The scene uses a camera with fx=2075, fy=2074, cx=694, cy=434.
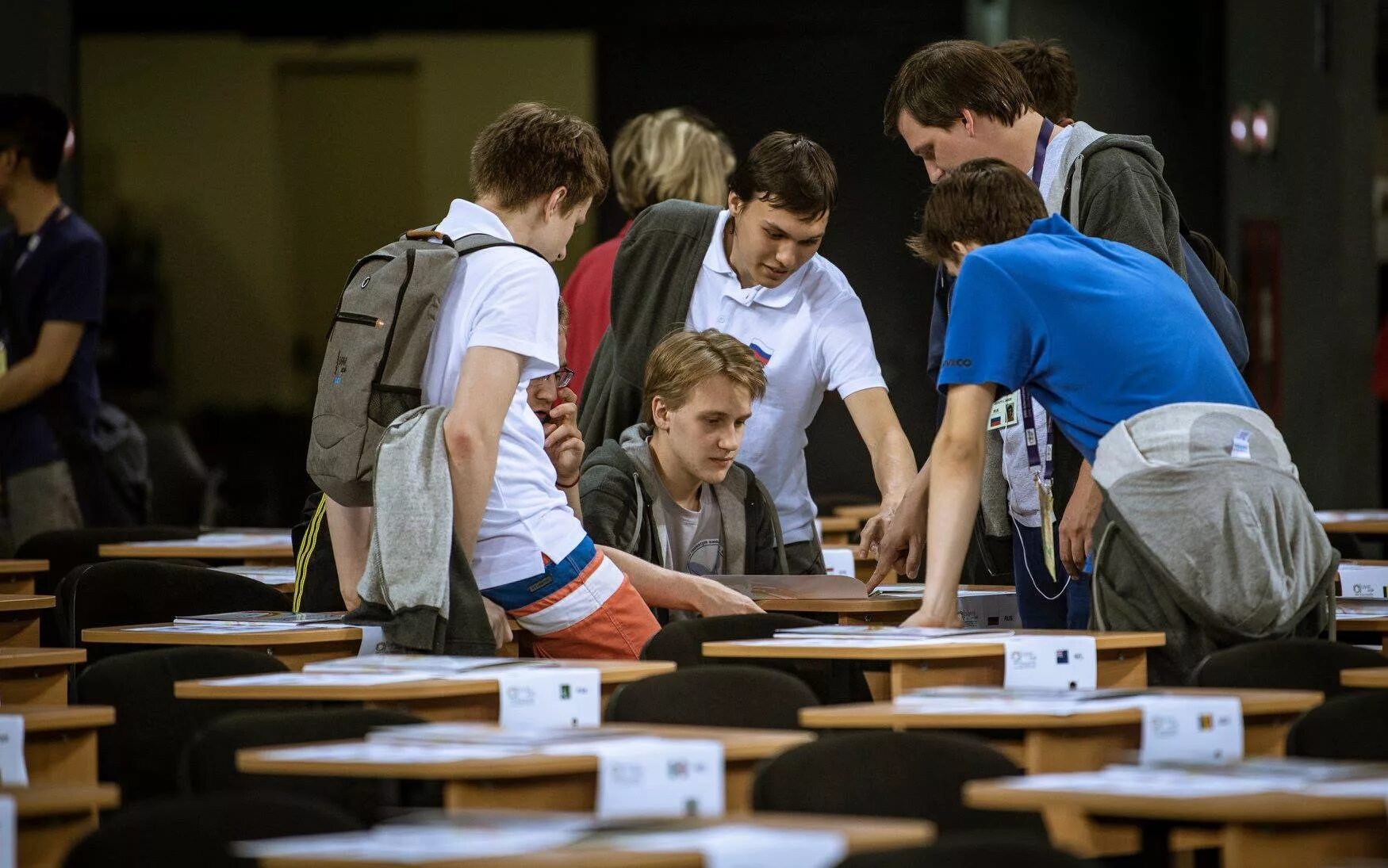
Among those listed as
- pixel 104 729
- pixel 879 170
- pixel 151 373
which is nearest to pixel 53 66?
pixel 151 373

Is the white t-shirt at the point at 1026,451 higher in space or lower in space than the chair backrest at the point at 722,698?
higher

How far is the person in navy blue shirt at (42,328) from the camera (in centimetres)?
632

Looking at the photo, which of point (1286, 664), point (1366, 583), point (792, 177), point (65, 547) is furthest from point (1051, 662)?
point (65, 547)

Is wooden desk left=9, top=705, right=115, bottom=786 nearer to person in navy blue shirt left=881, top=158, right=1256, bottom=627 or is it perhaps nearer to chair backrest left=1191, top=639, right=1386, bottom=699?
person in navy blue shirt left=881, top=158, right=1256, bottom=627

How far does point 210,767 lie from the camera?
2777 millimetres

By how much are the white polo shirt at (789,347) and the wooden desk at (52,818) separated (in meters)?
2.51

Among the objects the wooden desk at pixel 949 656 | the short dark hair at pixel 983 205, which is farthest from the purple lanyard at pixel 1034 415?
the wooden desk at pixel 949 656

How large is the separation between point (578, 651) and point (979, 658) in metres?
0.81

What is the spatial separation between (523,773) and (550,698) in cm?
61

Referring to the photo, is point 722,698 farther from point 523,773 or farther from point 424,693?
point 523,773

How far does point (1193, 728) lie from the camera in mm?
2855

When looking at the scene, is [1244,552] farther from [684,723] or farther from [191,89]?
[191,89]

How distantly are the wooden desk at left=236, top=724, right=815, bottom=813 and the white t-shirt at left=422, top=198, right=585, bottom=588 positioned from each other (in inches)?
42.5

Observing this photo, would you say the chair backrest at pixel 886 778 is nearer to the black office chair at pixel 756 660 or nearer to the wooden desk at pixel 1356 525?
the black office chair at pixel 756 660
